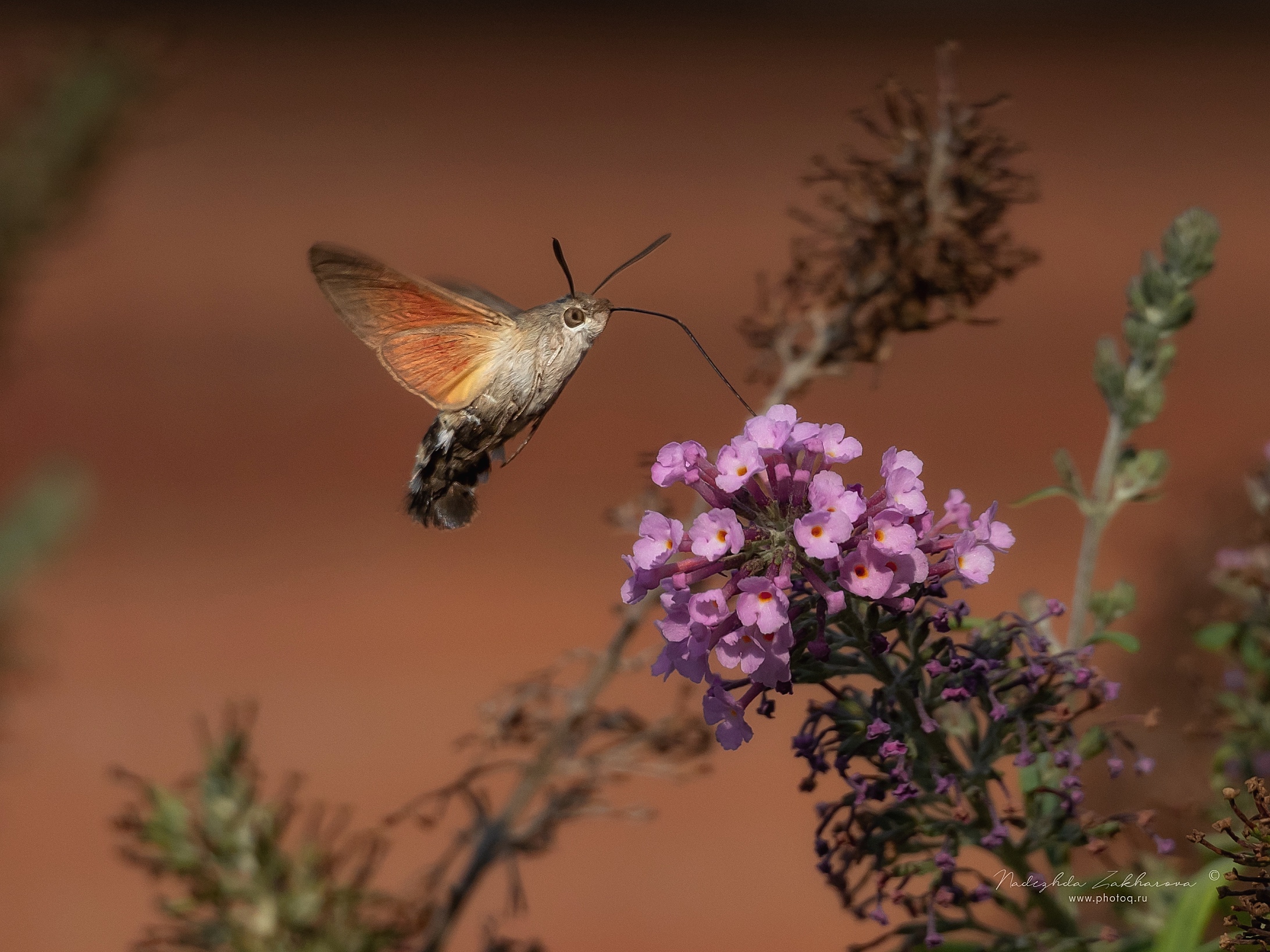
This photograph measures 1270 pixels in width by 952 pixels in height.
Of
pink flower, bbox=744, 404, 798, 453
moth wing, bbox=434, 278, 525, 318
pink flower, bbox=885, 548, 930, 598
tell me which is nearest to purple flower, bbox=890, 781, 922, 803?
pink flower, bbox=885, 548, 930, 598

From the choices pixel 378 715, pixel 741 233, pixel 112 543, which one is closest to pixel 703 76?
pixel 741 233

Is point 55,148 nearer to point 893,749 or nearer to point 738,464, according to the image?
point 738,464

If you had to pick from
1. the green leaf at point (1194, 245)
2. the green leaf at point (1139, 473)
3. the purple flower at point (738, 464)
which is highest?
the green leaf at point (1194, 245)

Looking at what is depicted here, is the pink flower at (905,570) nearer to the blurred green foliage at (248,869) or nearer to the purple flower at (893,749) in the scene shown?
the purple flower at (893,749)

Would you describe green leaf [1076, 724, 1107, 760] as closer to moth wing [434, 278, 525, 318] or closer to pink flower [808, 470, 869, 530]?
pink flower [808, 470, 869, 530]

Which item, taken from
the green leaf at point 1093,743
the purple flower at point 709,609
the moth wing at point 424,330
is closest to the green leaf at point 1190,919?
the green leaf at point 1093,743

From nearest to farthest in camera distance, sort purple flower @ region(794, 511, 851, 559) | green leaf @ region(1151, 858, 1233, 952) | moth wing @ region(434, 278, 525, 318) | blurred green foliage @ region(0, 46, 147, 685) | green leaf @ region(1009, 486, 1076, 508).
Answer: purple flower @ region(794, 511, 851, 559) → green leaf @ region(1151, 858, 1233, 952) → green leaf @ region(1009, 486, 1076, 508) → moth wing @ region(434, 278, 525, 318) → blurred green foliage @ region(0, 46, 147, 685)

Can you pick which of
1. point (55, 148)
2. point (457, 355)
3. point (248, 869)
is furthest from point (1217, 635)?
point (55, 148)
